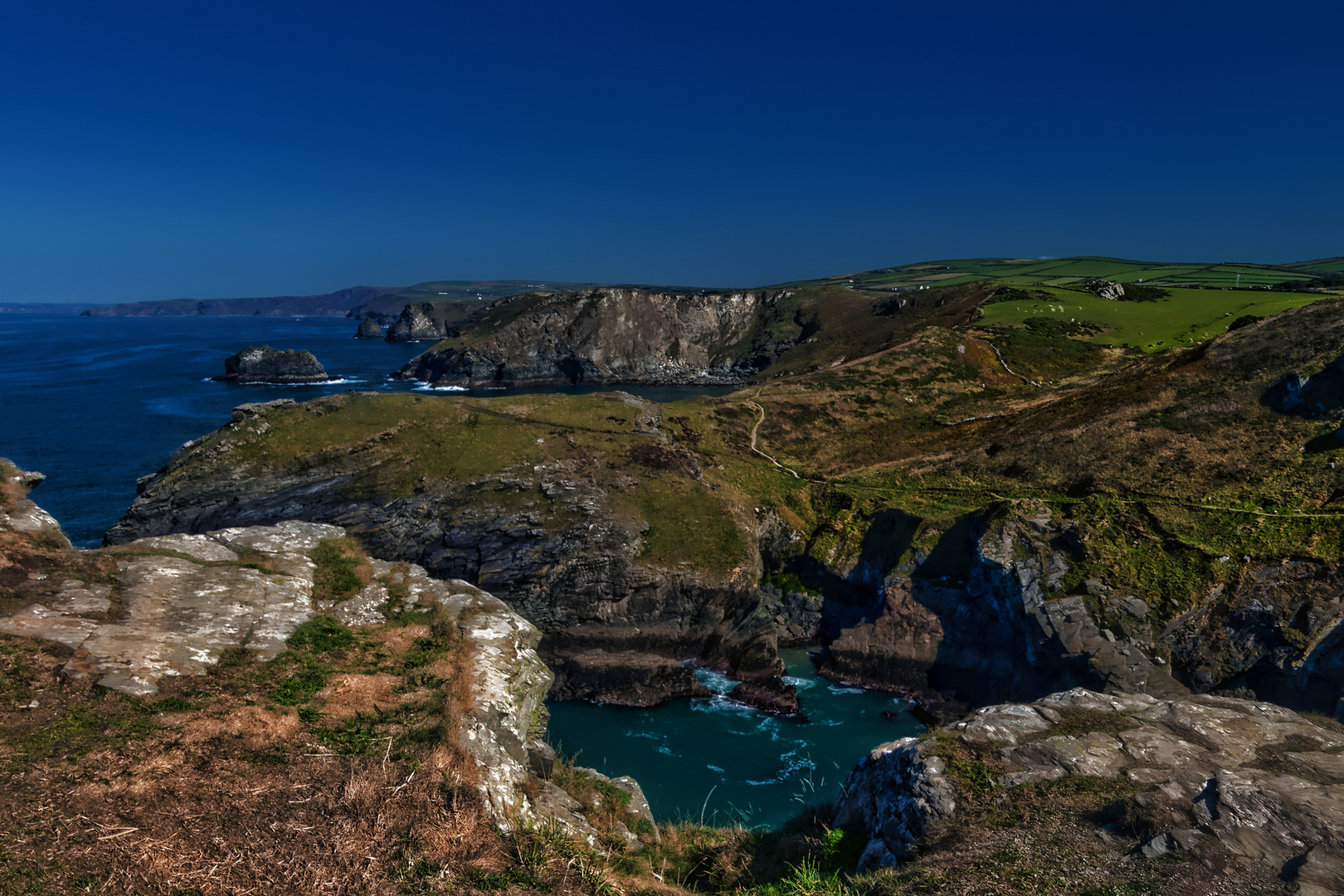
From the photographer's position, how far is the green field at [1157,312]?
261 ft

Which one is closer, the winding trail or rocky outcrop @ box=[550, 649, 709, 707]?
rocky outcrop @ box=[550, 649, 709, 707]

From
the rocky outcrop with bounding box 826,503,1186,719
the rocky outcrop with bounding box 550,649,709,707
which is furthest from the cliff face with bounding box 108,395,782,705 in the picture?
the rocky outcrop with bounding box 826,503,1186,719

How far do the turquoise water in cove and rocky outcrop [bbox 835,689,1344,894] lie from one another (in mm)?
14677

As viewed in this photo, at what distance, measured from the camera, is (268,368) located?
5320 inches

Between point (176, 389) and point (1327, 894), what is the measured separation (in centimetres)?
15192

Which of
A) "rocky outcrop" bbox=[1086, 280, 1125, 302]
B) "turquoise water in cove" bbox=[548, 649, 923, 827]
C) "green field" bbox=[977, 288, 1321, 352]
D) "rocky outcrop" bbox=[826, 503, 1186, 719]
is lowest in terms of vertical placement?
"turquoise water in cove" bbox=[548, 649, 923, 827]

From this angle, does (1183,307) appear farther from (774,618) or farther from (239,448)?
(239,448)

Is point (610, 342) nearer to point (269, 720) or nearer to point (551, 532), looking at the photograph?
point (551, 532)

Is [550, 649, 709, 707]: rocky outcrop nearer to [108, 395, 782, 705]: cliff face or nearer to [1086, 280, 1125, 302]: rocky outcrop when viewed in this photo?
[108, 395, 782, 705]: cliff face

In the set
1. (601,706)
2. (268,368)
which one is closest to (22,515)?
(601,706)

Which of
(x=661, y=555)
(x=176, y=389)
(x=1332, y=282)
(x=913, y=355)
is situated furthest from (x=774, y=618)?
(x=176, y=389)

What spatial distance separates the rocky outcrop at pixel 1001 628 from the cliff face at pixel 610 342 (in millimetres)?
112128

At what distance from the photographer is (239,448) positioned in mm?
49031

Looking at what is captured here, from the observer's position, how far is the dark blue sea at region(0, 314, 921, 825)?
32.1 meters
